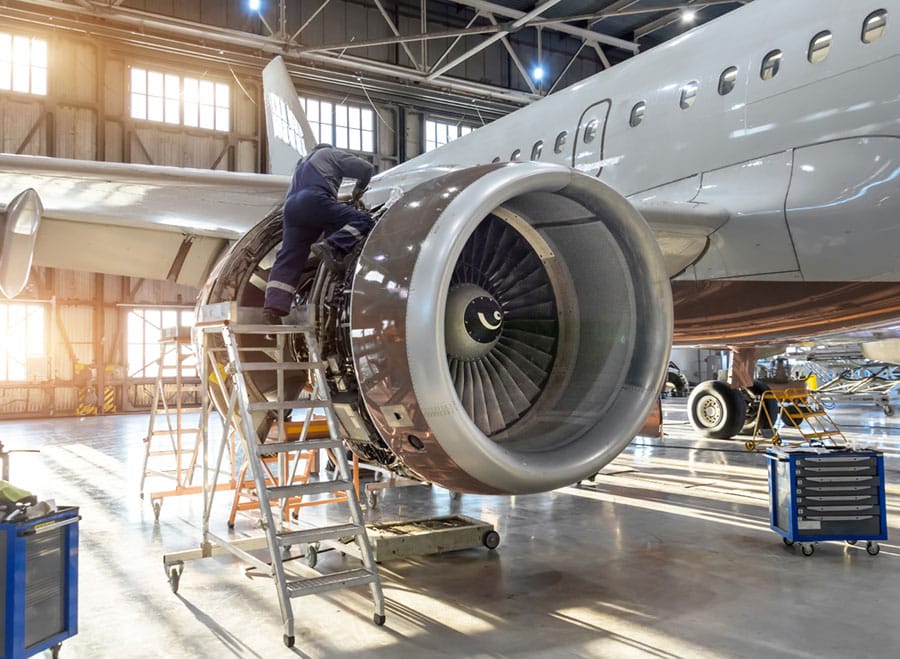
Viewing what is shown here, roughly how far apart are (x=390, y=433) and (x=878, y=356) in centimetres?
939

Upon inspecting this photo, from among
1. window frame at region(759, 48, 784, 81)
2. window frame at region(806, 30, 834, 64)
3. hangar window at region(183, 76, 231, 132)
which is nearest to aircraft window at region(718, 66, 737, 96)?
window frame at region(759, 48, 784, 81)

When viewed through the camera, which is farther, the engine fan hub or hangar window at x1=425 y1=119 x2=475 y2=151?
hangar window at x1=425 y1=119 x2=475 y2=151

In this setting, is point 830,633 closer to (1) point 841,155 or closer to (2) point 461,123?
(1) point 841,155

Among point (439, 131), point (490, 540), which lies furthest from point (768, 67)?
point (439, 131)

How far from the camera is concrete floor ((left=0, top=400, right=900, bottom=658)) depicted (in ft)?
10.2

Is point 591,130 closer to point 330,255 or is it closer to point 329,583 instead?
point 330,255

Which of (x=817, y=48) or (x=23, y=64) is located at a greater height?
(x=23, y=64)

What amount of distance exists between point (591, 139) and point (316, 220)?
3.35 metres

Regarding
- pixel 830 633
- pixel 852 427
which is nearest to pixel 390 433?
pixel 830 633

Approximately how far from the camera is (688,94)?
5305 mm

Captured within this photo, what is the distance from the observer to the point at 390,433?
2793 millimetres

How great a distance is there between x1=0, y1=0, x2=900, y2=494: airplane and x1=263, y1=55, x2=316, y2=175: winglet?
11.7 ft

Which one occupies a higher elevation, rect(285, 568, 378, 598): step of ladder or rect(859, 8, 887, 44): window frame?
rect(859, 8, 887, 44): window frame

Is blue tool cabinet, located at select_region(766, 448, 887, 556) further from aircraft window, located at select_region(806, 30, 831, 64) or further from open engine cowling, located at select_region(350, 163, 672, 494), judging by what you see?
aircraft window, located at select_region(806, 30, 831, 64)
